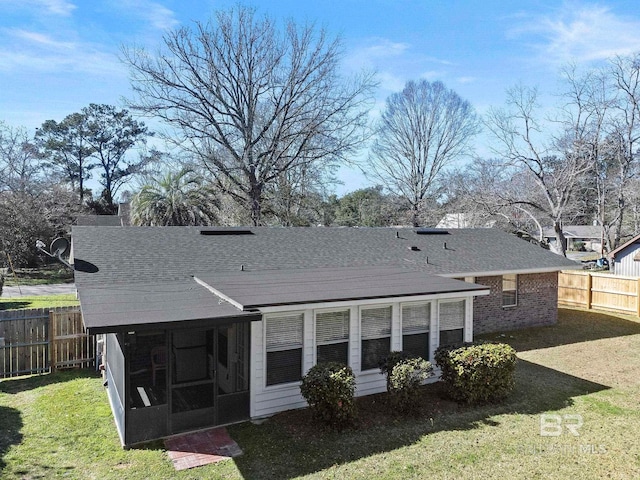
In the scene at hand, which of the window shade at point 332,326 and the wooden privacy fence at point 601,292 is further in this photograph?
the wooden privacy fence at point 601,292

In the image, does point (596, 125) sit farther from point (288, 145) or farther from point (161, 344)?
point (161, 344)

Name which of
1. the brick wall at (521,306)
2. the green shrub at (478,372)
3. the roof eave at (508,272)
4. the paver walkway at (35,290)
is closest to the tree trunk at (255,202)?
the paver walkway at (35,290)

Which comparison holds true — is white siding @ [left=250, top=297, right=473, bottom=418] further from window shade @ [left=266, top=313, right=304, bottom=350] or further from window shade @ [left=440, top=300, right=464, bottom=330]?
window shade @ [left=440, top=300, right=464, bottom=330]

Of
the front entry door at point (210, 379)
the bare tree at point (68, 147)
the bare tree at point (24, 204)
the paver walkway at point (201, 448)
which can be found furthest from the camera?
the bare tree at point (68, 147)

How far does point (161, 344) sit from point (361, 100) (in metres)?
21.5

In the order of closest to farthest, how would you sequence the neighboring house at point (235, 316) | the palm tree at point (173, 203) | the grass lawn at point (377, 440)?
1. the grass lawn at point (377, 440)
2. the neighboring house at point (235, 316)
3. the palm tree at point (173, 203)

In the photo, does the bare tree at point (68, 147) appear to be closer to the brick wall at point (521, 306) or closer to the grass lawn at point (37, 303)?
the grass lawn at point (37, 303)

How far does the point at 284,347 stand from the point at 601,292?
56.8 ft

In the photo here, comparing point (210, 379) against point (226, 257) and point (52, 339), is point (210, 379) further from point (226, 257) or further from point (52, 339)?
point (52, 339)

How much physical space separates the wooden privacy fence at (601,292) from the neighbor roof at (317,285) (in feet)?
41.2

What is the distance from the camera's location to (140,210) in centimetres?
2388

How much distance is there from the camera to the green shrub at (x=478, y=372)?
8.48 meters

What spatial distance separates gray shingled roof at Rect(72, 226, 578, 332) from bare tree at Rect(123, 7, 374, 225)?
12200mm

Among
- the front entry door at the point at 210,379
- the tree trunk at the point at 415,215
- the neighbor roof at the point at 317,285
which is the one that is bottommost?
the front entry door at the point at 210,379
